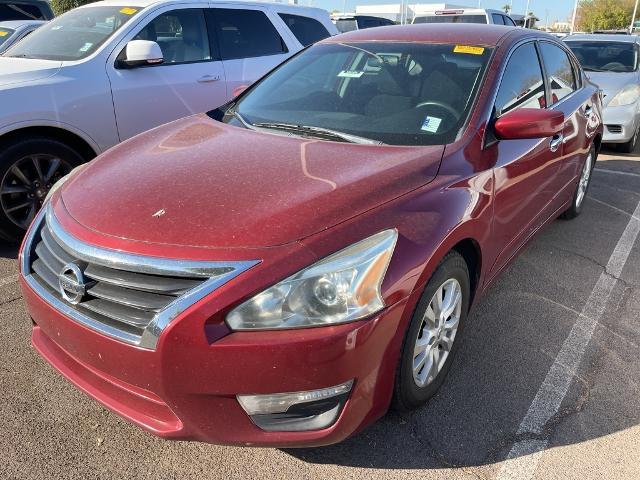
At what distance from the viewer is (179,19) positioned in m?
5.05

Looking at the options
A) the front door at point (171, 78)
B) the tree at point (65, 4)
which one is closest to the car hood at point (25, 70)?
the front door at point (171, 78)

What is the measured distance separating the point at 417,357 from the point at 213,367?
92 cm

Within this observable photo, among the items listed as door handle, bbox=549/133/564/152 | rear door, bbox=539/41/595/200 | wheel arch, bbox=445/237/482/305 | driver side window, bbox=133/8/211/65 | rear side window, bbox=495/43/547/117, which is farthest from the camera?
driver side window, bbox=133/8/211/65

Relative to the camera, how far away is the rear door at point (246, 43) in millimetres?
5371

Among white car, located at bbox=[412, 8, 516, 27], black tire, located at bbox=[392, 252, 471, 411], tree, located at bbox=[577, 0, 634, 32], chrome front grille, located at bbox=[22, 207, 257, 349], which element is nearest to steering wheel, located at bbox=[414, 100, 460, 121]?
black tire, located at bbox=[392, 252, 471, 411]

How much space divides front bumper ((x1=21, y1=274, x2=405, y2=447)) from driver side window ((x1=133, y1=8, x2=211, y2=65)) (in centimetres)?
350

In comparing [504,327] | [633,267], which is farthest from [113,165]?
[633,267]

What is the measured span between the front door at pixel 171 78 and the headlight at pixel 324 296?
3.27 meters

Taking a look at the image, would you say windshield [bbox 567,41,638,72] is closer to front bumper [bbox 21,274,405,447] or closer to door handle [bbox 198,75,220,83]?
door handle [bbox 198,75,220,83]

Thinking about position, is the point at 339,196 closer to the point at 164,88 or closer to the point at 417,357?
the point at 417,357

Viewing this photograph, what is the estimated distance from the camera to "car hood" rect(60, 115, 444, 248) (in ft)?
6.45

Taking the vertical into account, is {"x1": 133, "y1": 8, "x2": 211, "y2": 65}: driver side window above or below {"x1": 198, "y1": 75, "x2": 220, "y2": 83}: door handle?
above

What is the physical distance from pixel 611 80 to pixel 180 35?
6013 millimetres

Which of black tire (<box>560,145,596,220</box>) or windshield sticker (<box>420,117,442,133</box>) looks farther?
black tire (<box>560,145,596,220</box>)
